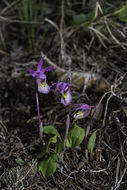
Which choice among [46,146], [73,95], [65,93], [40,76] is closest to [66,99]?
[65,93]

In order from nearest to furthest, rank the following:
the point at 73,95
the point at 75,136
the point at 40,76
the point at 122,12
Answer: the point at 40,76
the point at 75,136
the point at 73,95
the point at 122,12

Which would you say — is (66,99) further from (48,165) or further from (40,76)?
(48,165)

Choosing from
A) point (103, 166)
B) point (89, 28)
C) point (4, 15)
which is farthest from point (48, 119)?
point (4, 15)

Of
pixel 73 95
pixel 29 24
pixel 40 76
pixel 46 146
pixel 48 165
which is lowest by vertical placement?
pixel 48 165

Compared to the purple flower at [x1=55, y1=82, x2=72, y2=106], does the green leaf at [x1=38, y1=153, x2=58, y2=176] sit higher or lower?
lower

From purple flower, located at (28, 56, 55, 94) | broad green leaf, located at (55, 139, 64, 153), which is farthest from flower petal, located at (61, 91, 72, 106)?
broad green leaf, located at (55, 139, 64, 153)

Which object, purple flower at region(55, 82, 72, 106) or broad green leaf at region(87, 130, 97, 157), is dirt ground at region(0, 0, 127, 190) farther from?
purple flower at region(55, 82, 72, 106)

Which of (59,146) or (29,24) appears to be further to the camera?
(29,24)

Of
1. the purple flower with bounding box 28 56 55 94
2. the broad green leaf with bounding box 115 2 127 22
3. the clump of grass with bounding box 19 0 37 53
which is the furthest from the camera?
the clump of grass with bounding box 19 0 37 53
